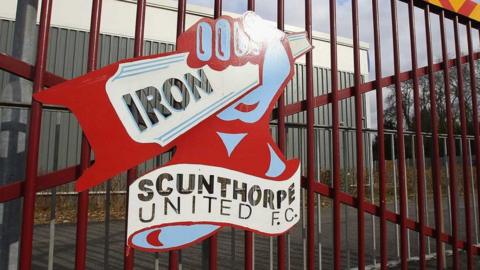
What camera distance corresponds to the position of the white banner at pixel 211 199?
1.81 m

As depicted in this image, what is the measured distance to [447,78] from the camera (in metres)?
3.15

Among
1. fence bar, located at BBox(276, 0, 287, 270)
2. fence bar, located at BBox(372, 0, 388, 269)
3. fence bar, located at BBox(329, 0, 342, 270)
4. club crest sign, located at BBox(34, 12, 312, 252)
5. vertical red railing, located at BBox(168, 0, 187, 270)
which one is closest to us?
club crest sign, located at BBox(34, 12, 312, 252)

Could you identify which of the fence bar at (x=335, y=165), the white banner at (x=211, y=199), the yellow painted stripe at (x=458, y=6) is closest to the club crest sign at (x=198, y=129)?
the white banner at (x=211, y=199)

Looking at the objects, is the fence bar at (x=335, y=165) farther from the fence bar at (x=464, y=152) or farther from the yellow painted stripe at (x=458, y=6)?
the fence bar at (x=464, y=152)

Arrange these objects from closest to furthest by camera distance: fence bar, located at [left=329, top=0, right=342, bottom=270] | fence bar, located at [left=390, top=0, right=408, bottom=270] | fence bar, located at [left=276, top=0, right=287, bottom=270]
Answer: fence bar, located at [left=276, top=0, right=287, bottom=270] → fence bar, located at [left=329, top=0, right=342, bottom=270] → fence bar, located at [left=390, top=0, right=408, bottom=270]

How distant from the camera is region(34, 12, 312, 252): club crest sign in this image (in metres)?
1.73

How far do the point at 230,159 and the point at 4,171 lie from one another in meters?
1.03

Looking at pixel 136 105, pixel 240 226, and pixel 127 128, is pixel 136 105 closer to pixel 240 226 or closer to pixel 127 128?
pixel 127 128

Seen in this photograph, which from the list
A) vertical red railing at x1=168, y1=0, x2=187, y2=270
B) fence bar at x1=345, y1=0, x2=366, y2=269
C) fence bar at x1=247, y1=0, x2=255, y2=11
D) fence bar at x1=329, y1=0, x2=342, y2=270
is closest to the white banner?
vertical red railing at x1=168, y1=0, x2=187, y2=270

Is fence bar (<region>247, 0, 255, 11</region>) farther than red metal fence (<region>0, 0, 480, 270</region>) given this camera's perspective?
Yes

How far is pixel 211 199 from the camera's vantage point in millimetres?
1952

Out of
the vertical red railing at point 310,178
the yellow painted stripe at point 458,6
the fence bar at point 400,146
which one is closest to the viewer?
the vertical red railing at point 310,178

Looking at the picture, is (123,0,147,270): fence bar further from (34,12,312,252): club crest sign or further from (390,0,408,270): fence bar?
(390,0,408,270): fence bar

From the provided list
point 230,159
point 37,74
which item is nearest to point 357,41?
point 230,159
